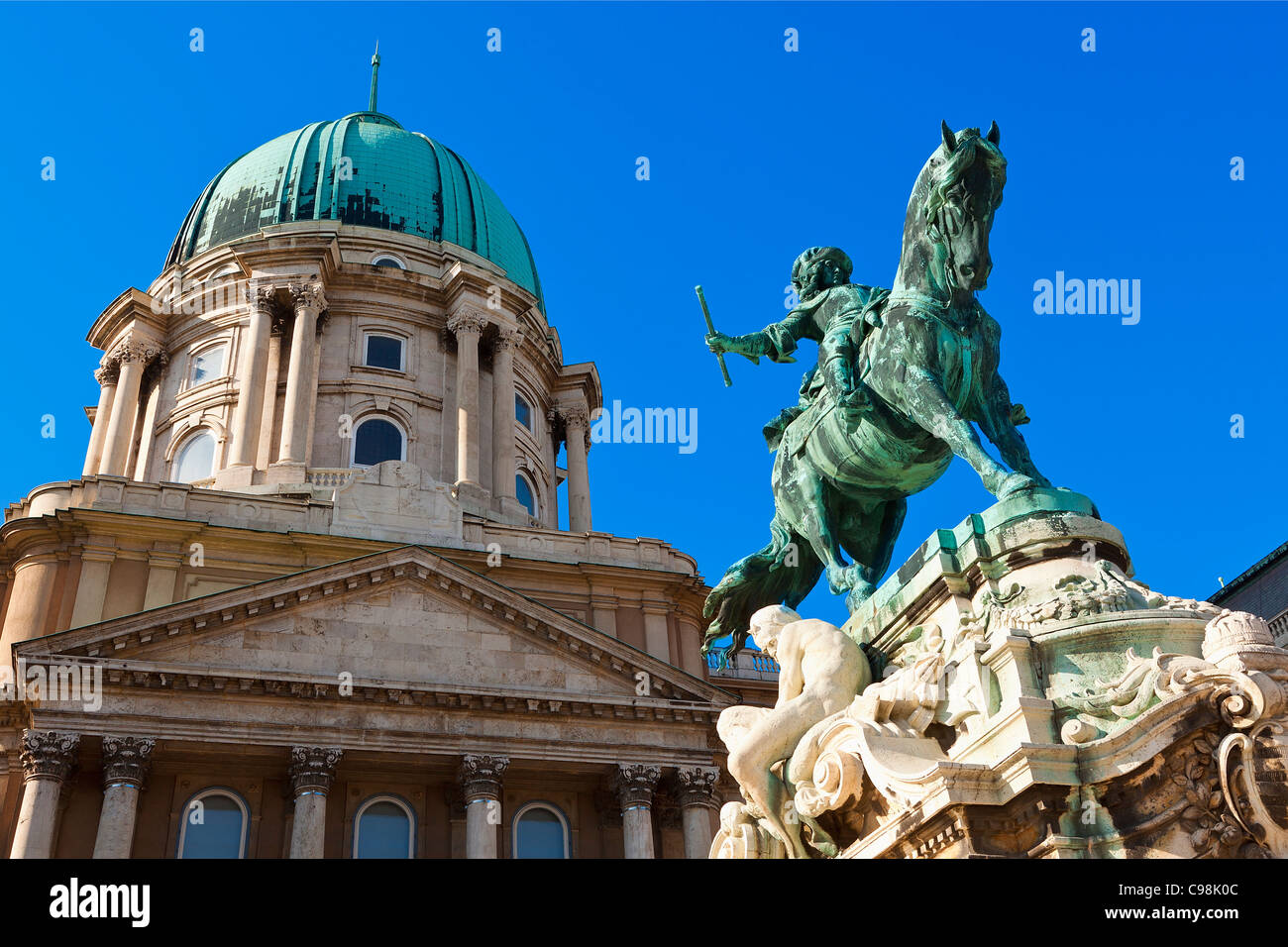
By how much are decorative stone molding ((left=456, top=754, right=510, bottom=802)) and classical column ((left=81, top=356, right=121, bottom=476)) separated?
22.7 m

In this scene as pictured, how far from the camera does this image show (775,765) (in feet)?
17.6

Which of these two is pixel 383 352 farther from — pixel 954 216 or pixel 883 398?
pixel 954 216

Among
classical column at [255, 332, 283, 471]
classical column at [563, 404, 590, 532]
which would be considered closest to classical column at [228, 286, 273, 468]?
classical column at [255, 332, 283, 471]

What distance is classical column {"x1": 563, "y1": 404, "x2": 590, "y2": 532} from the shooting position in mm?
47188

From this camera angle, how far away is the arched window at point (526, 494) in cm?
4591

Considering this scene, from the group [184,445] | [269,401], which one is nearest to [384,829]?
[269,401]

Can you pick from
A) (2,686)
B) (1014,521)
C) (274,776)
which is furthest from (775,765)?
(2,686)

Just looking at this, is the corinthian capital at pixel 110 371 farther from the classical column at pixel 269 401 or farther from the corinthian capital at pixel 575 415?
the corinthian capital at pixel 575 415

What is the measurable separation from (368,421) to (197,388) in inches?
246

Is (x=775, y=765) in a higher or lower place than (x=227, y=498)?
lower

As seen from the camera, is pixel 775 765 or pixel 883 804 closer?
pixel 883 804
